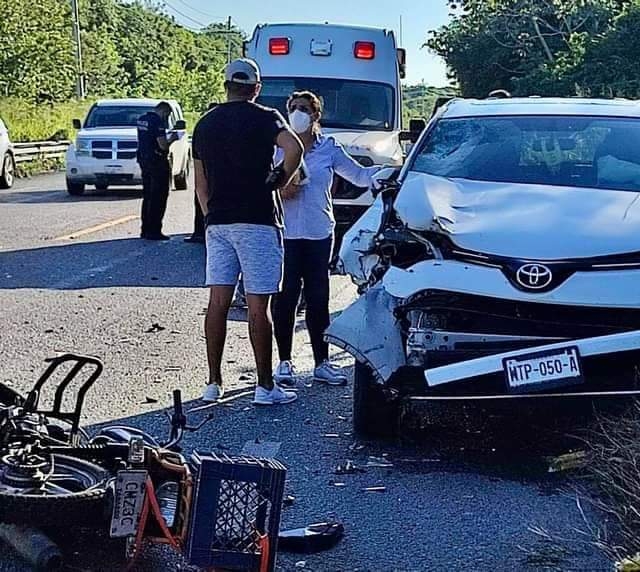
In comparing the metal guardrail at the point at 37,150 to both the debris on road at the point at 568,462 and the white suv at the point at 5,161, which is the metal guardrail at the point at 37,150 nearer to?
the white suv at the point at 5,161

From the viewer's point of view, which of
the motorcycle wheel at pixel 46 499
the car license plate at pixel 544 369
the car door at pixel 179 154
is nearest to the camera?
the motorcycle wheel at pixel 46 499

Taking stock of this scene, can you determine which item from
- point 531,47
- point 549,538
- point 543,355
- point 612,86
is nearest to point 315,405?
point 543,355

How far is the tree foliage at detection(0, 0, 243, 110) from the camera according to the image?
4059cm

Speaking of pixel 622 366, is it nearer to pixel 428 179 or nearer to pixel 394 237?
pixel 394 237

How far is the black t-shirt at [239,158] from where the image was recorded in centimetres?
689

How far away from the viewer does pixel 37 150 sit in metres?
32.0

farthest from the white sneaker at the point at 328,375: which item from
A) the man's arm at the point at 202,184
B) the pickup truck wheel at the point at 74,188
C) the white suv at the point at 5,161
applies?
the white suv at the point at 5,161

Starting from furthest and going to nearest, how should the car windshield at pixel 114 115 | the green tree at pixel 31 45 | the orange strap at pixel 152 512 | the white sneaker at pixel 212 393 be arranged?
the green tree at pixel 31 45 → the car windshield at pixel 114 115 → the white sneaker at pixel 212 393 → the orange strap at pixel 152 512

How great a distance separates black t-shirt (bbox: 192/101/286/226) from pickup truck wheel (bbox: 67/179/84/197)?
15663mm

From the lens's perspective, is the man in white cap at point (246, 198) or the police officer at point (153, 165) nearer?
the man in white cap at point (246, 198)

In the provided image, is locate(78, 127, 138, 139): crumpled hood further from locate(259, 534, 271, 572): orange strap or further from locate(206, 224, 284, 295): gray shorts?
locate(259, 534, 271, 572): orange strap

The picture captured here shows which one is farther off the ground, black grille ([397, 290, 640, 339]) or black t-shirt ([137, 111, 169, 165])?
black t-shirt ([137, 111, 169, 165])

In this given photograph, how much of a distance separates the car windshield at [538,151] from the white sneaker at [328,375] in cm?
141

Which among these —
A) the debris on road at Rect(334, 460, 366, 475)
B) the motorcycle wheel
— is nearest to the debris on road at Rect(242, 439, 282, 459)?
the debris on road at Rect(334, 460, 366, 475)
